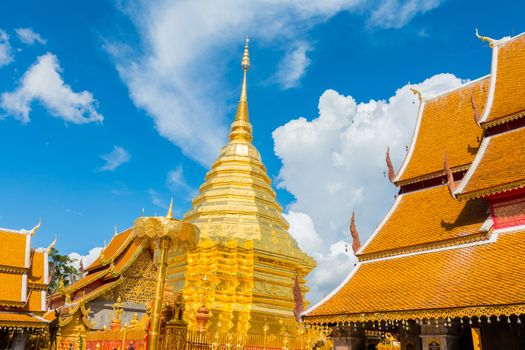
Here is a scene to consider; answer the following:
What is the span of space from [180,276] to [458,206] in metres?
13.6

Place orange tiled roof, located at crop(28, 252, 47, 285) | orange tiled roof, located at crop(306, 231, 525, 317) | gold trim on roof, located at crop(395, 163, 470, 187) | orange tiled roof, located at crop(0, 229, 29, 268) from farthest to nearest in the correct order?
orange tiled roof, located at crop(28, 252, 47, 285) → orange tiled roof, located at crop(0, 229, 29, 268) → gold trim on roof, located at crop(395, 163, 470, 187) → orange tiled roof, located at crop(306, 231, 525, 317)

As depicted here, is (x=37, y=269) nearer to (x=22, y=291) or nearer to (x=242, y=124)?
(x=22, y=291)

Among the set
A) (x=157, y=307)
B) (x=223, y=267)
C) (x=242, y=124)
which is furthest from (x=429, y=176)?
Result: (x=242, y=124)

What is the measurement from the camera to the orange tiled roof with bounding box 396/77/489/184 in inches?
533

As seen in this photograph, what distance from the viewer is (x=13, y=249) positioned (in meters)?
21.5

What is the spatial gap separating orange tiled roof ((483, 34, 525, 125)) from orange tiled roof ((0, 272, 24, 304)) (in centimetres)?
1856

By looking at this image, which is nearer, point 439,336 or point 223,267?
point 439,336

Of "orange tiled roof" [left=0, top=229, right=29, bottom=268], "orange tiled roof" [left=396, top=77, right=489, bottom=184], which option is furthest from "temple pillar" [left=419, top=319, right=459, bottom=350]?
"orange tiled roof" [left=0, top=229, right=29, bottom=268]

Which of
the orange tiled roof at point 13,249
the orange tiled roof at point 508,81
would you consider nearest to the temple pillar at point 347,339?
the orange tiled roof at point 508,81

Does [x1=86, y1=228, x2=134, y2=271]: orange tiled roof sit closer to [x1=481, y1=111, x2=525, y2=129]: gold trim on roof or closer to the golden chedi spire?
the golden chedi spire

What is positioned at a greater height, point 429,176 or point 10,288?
point 429,176

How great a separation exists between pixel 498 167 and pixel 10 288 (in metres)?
18.9

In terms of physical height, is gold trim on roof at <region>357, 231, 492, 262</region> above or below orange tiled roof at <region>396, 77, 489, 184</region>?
below

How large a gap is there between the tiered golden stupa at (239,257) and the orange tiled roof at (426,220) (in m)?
6.03
